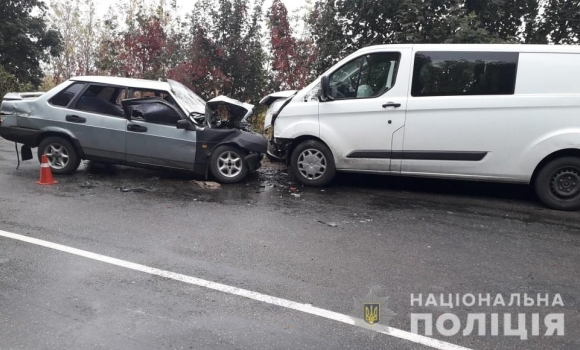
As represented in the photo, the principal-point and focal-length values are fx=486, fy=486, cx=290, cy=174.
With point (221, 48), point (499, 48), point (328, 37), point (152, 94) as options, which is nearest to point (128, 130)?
point (152, 94)

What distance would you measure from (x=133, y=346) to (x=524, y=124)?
19.3 ft

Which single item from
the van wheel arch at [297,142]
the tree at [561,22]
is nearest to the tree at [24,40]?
the van wheel arch at [297,142]

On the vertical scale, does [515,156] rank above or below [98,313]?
above

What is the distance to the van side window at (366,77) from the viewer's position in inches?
290

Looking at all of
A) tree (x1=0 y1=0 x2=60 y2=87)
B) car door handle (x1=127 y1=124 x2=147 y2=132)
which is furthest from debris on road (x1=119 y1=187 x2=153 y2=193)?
tree (x1=0 y1=0 x2=60 y2=87)

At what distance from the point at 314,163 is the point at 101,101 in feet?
12.0

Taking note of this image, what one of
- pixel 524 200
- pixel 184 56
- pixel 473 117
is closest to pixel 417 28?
pixel 473 117

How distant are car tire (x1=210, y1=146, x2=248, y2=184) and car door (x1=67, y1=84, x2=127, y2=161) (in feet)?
4.96

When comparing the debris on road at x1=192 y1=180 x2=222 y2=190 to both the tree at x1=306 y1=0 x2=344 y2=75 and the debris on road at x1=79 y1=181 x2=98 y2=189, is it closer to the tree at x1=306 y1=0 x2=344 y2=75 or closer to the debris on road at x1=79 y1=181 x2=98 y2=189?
the debris on road at x1=79 y1=181 x2=98 y2=189

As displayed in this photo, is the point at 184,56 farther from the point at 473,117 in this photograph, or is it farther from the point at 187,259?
the point at 187,259

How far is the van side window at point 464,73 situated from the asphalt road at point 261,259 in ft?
5.42

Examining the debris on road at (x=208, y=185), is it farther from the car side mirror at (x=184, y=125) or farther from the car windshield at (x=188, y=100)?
the car windshield at (x=188, y=100)

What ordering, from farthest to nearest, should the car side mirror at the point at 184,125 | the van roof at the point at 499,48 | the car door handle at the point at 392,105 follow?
the car side mirror at the point at 184,125
the car door handle at the point at 392,105
the van roof at the point at 499,48

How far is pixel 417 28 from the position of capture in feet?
32.8
